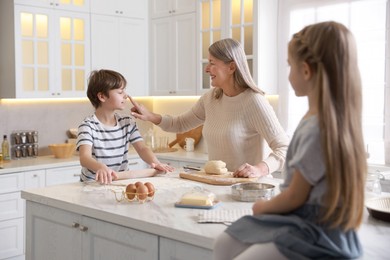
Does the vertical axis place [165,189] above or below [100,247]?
above

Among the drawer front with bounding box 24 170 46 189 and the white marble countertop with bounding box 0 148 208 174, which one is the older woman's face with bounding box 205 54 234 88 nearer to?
the white marble countertop with bounding box 0 148 208 174

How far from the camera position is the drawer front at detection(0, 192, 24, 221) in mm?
4062

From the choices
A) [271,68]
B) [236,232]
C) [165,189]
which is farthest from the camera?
[271,68]

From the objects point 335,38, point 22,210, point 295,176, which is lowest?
point 22,210

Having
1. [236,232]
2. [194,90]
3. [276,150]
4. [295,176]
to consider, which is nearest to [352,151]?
[295,176]

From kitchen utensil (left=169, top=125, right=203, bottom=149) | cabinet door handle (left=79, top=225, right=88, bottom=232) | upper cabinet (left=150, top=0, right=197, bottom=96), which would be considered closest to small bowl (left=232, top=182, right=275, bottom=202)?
cabinet door handle (left=79, top=225, right=88, bottom=232)

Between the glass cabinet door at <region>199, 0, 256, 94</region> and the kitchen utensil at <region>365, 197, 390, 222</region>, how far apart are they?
8.44ft

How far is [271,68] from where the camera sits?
4602 millimetres

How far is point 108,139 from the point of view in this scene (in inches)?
115

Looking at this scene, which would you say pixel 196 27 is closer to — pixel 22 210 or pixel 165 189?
pixel 22 210

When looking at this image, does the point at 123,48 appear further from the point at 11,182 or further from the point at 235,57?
the point at 235,57

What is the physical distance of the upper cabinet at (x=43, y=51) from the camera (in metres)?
4.43

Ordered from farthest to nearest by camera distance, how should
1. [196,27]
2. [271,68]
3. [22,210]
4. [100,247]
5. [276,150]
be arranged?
[196,27], [271,68], [22,210], [276,150], [100,247]

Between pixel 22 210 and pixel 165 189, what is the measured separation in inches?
86.1
